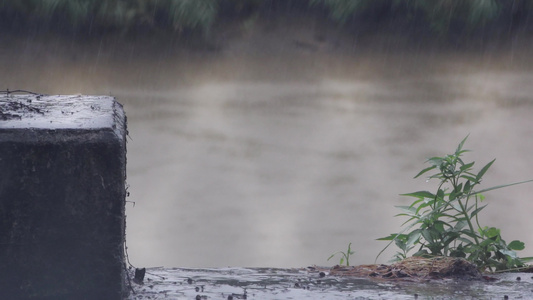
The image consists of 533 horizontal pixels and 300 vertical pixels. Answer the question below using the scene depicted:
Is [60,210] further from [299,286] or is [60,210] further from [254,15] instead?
[254,15]

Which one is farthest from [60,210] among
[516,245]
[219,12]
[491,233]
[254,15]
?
[254,15]

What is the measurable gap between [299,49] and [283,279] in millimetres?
5489

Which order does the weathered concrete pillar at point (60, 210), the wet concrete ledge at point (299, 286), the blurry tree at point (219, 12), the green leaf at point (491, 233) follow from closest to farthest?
the weathered concrete pillar at point (60, 210), the wet concrete ledge at point (299, 286), the green leaf at point (491, 233), the blurry tree at point (219, 12)

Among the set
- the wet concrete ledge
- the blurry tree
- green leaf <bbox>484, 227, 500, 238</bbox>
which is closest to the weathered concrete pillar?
the wet concrete ledge

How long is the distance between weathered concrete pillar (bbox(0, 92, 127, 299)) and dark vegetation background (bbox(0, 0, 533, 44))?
5299 millimetres

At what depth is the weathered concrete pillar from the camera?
2.09 meters

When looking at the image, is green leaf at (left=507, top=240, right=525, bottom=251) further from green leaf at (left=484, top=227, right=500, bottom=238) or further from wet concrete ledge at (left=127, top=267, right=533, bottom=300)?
wet concrete ledge at (left=127, top=267, right=533, bottom=300)

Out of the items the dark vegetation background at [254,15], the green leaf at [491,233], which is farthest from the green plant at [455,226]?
the dark vegetation background at [254,15]

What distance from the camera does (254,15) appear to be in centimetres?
799

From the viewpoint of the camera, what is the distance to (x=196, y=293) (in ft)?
8.27

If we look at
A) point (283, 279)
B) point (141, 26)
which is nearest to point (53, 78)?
point (141, 26)

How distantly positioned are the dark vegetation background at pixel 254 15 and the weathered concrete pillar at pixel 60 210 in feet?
17.4

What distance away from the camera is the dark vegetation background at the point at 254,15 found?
7.36 m

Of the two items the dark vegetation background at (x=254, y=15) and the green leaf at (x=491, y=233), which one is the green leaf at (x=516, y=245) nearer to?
the green leaf at (x=491, y=233)
